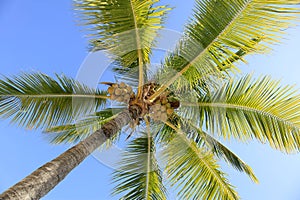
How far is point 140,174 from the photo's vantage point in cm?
583

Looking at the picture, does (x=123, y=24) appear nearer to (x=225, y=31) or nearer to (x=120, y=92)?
(x=120, y=92)

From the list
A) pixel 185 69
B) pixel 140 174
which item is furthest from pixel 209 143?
pixel 185 69

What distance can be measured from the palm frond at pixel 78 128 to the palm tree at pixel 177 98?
0.19 metres

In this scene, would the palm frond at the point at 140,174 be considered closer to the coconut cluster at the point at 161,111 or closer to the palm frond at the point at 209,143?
the palm frond at the point at 209,143

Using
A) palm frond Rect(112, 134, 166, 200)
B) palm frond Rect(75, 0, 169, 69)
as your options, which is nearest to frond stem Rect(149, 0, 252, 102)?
palm frond Rect(75, 0, 169, 69)

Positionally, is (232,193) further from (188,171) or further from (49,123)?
(49,123)

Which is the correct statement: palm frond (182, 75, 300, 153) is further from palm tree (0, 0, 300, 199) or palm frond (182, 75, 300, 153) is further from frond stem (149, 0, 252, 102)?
frond stem (149, 0, 252, 102)

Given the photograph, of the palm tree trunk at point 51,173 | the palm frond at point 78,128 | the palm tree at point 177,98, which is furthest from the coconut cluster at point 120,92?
the palm frond at point 78,128

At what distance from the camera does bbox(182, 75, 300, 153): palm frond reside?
480 centimetres

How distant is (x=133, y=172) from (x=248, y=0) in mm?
3302

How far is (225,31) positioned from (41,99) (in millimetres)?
3244

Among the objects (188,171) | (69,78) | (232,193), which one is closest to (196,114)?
(188,171)

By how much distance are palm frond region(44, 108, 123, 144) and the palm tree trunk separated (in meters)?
2.01

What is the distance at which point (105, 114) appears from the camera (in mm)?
6797
